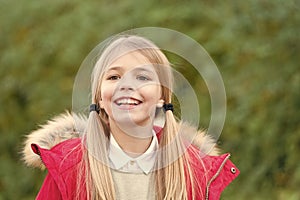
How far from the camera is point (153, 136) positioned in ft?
9.36

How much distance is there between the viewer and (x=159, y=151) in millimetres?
2861

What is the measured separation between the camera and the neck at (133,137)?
2795 mm

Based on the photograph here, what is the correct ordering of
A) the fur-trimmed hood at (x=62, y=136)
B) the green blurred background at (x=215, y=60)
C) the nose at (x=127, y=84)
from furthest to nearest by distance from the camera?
the green blurred background at (x=215, y=60)
the fur-trimmed hood at (x=62, y=136)
the nose at (x=127, y=84)

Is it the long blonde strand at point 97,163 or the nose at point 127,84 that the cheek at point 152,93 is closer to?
the nose at point 127,84

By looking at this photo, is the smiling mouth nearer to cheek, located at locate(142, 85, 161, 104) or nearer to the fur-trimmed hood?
cheek, located at locate(142, 85, 161, 104)

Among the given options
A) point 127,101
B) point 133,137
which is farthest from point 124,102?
point 133,137

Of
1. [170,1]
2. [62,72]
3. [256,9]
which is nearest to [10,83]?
[62,72]

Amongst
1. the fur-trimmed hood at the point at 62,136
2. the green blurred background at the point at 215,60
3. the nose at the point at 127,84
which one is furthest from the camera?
the green blurred background at the point at 215,60

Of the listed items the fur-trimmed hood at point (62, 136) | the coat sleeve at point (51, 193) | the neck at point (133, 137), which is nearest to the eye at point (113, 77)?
the neck at point (133, 137)

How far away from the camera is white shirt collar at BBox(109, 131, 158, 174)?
111 inches

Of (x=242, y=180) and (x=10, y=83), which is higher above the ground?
(x=10, y=83)

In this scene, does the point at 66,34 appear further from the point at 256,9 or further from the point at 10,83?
the point at 256,9

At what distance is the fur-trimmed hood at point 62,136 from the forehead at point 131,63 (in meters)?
0.26

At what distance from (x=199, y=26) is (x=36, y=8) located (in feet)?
3.51
